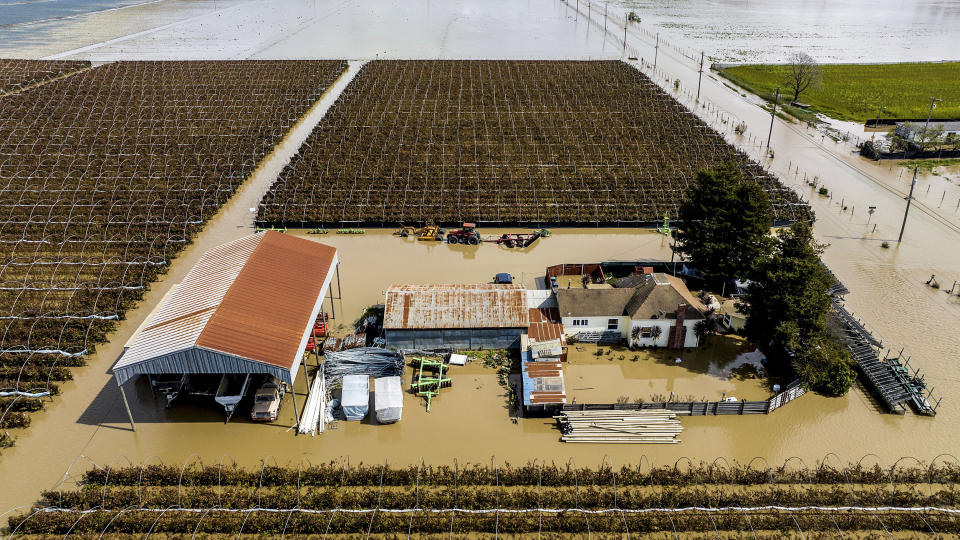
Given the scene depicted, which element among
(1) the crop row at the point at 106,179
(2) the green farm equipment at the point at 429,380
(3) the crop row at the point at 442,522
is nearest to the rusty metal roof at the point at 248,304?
(2) the green farm equipment at the point at 429,380

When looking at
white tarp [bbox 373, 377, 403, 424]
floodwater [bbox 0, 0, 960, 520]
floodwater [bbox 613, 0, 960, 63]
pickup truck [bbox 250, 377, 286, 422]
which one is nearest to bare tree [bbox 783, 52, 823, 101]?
floodwater [bbox 0, 0, 960, 520]

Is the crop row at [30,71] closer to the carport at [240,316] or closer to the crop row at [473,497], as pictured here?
the carport at [240,316]

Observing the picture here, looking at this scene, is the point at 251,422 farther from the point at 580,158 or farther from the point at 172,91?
the point at 172,91

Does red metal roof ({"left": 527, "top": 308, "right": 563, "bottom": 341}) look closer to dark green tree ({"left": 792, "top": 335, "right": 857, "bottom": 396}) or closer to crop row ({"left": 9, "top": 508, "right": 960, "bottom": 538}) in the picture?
crop row ({"left": 9, "top": 508, "right": 960, "bottom": 538})

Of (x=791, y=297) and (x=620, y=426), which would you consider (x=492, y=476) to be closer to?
(x=620, y=426)

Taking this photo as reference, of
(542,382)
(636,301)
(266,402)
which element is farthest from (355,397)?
(636,301)

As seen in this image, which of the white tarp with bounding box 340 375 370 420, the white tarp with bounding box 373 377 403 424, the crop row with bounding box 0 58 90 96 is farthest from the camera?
the crop row with bounding box 0 58 90 96
